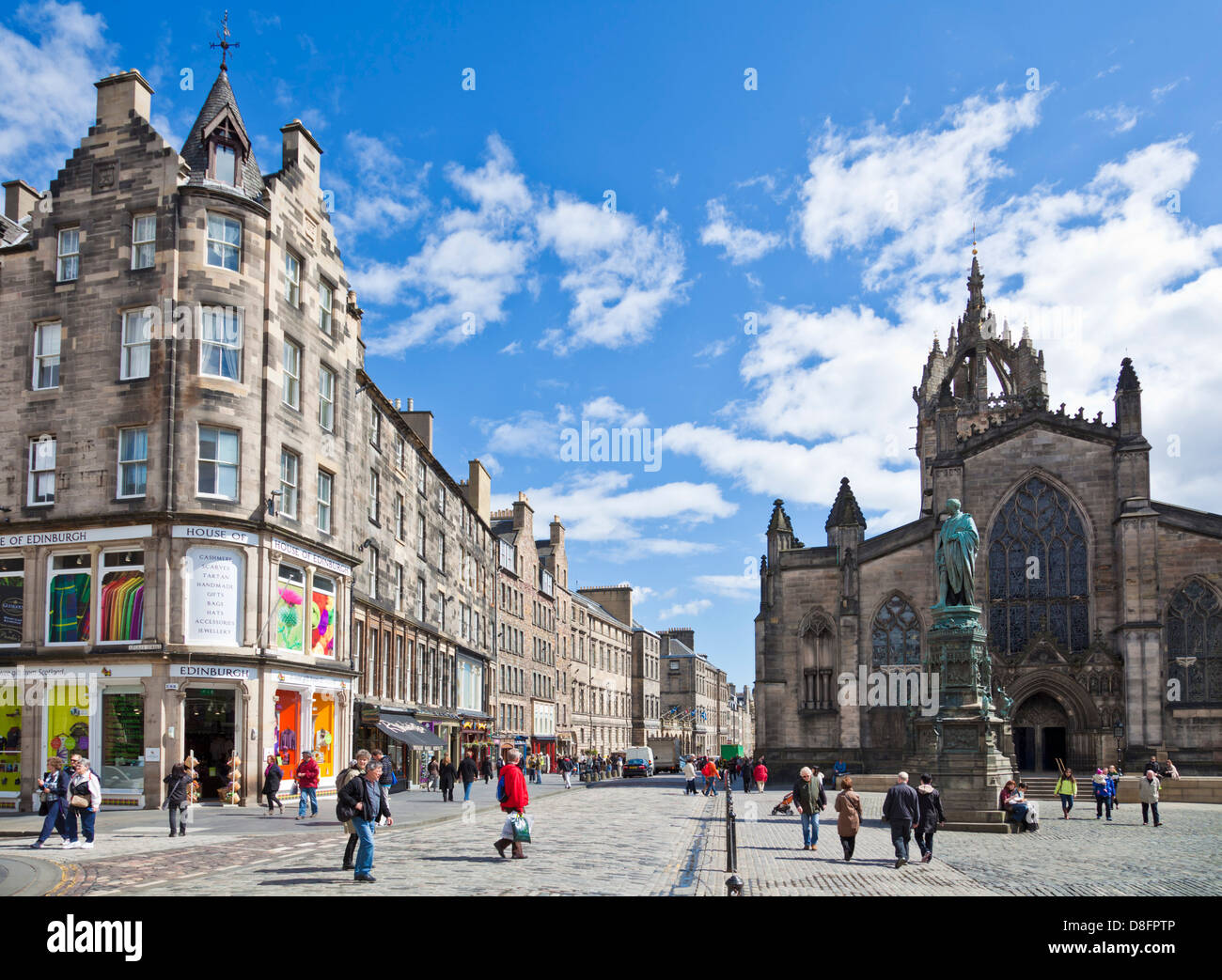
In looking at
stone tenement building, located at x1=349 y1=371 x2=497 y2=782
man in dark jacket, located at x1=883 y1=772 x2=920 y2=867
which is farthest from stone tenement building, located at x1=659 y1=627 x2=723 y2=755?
man in dark jacket, located at x1=883 y1=772 x2=920 y2=867

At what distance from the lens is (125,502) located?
2695 centimetres

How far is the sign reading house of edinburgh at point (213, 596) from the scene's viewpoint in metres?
26.5

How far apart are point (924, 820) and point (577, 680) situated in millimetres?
66841

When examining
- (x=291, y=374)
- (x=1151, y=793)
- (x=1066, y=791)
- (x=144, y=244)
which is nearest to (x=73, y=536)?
(x=291, y=374)

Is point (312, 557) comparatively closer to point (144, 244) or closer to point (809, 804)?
point (144, 244)

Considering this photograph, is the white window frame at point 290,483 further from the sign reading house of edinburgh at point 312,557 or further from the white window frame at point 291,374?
the white window frame at point 291,374

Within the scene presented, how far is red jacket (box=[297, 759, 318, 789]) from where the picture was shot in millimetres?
24781

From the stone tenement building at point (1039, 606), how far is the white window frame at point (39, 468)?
31394 millimetres

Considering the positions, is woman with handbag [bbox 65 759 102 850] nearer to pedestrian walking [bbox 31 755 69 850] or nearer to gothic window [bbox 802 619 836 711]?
pedestrian walking [bbox 31 755 69 850]

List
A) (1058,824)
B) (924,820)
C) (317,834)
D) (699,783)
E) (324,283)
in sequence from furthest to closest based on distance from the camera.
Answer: (699,783) < (324,283) < (1058,824) < (317,834) < (924,820)

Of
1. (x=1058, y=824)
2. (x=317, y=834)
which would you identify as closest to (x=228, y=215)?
(x=317, y=834)

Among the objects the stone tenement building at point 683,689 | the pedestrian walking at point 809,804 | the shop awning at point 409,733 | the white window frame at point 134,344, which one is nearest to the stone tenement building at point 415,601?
the shop awning at point 409,733

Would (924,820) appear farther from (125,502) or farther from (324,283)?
(324,283)

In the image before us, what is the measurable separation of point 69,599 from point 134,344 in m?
6.37
